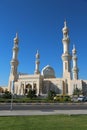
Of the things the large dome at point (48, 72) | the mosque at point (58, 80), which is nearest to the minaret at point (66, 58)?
the mosque at point (58, 80)

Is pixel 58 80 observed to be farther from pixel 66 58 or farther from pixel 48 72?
pixel 48 72

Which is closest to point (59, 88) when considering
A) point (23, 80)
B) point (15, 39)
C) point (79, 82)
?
point (79, 82)

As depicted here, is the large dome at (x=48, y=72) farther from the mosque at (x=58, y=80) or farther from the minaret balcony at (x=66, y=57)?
the minaret balcony at (x=66, y=57)

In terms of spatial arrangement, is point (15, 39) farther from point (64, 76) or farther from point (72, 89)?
point (72, 89)

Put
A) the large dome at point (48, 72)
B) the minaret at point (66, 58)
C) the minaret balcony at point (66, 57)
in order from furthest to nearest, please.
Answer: the large dome at point (48, 72)
the minaret at point (66, 58)
the minaret balcony at point (66, 57)

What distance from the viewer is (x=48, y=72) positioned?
256 feet

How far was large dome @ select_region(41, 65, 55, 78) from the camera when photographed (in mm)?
77250

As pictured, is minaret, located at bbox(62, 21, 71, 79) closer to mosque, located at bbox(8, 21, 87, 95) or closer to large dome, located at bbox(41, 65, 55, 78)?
mosque, located at bbox(8, 21, 87, 95)

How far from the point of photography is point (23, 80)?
68.4 meters

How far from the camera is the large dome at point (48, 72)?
77.2 m

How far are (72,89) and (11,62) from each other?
23.9 metres

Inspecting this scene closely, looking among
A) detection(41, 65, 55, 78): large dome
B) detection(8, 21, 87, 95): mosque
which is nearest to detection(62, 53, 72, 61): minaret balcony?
detection(8, 21, 87, 95): mosque

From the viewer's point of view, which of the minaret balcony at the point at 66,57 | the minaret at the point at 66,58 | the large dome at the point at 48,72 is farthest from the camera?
the large dome at the point at 48,72

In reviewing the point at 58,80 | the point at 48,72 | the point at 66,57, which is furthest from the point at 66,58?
the point at 48,72
